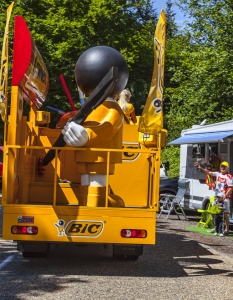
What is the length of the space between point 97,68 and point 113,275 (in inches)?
104

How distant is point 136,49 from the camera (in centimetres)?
3916

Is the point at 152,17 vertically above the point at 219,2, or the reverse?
the point at 152,17

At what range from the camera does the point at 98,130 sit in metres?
9.21

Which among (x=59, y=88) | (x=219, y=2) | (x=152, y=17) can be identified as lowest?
(x=59, y=88)

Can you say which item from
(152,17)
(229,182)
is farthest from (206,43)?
(152,17)

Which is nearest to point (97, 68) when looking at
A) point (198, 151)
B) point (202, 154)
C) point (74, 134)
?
point (74, 134)

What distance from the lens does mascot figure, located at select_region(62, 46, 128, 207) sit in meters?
9.29

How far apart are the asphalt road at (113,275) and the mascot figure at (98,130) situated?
3.15ft

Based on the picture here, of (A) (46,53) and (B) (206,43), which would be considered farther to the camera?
(A) (46,53)

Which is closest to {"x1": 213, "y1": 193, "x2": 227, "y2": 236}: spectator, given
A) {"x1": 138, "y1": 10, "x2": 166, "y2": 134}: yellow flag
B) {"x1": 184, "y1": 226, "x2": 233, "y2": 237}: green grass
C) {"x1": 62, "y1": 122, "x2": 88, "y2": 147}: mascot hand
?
A: {"x1": 184, "y1": 226, "x2": 233, "y2": 237}: green grass

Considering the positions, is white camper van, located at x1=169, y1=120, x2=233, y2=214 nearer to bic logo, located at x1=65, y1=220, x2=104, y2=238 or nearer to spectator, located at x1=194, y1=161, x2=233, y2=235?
spectator, located at x1=194, y1=161, x2=233, y2=235

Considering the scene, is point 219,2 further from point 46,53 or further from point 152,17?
point 152,17

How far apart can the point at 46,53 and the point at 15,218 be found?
2697 cm

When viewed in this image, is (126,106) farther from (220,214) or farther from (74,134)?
(220,214)
